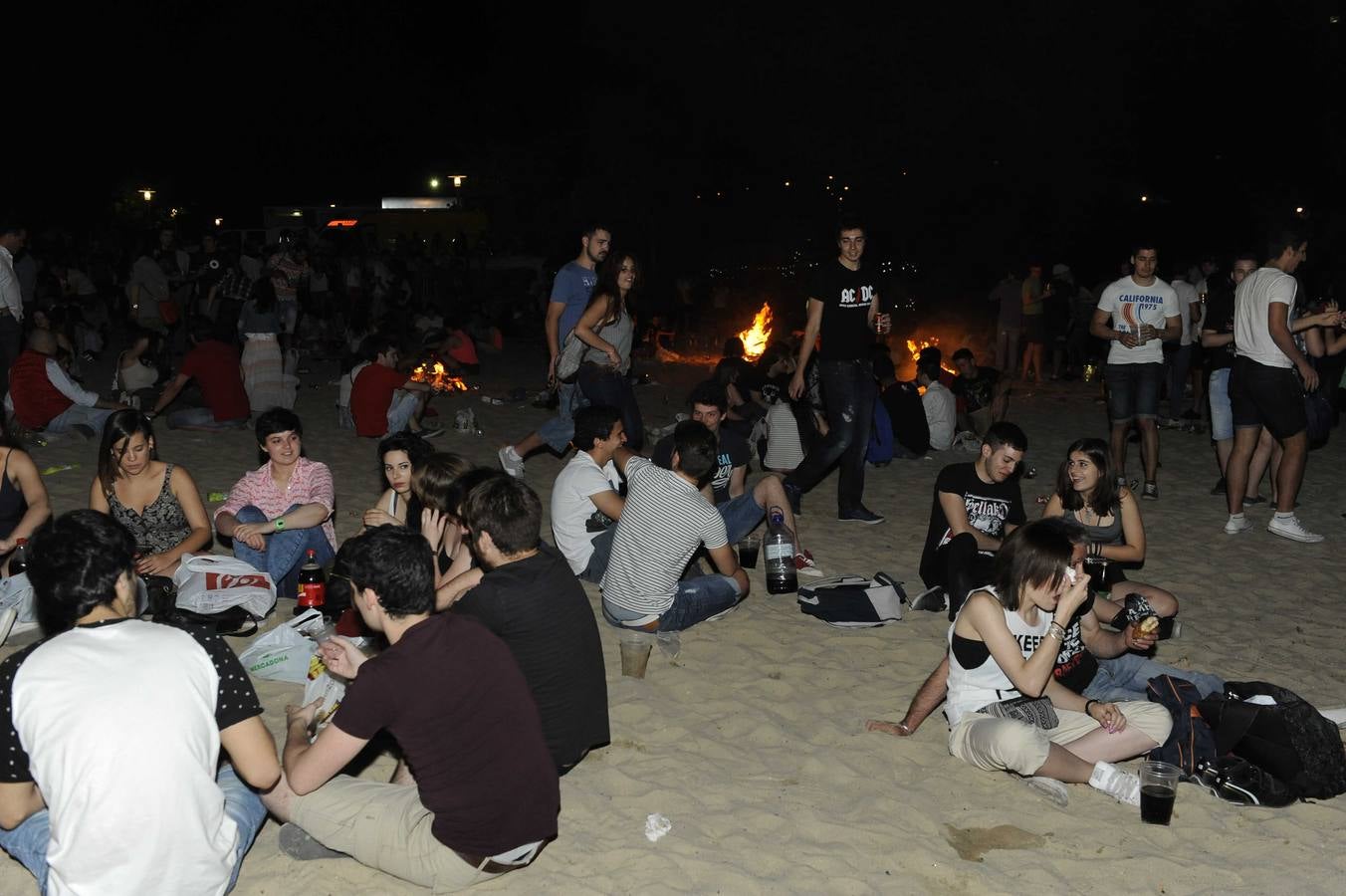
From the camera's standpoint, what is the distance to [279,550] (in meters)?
6.39

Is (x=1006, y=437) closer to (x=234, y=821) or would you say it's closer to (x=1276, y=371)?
(x=1276, y=371)

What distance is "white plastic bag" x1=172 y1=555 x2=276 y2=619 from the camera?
5.72 m

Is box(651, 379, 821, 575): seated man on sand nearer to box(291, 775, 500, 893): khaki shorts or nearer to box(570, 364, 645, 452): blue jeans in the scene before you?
box(570, 364, 645, 452): blue jeans

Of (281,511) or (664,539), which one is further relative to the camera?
(281,511)

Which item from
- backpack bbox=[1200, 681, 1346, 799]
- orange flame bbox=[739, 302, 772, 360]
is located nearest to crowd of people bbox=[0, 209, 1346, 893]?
backpack bbox=[1200, 681, 1346, 799]

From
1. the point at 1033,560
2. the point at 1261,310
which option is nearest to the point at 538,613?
the point at 1033,560

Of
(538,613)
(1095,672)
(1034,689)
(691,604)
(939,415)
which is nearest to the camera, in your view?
(538,613)

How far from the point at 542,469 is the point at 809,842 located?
6.32m

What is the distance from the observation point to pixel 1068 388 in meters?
16.0

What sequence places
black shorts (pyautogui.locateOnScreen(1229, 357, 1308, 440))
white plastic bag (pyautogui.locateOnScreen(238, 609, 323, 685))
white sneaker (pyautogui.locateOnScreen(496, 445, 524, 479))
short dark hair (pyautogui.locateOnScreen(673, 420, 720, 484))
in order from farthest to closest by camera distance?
white sneaker (pyautogui.locateOnScreen(496, 445, 524, 479)) < black shorts (pyautogui.locateOnScreen(1229, 357, 1308, 440)) < short dark hair (pyautogui.locateOnScreen(673, 420, 720, 484)) < white plastic bag (pyautogui.locateOnScreen(238, 609, 323, 685))

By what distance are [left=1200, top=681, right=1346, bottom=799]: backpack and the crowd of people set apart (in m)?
0.28

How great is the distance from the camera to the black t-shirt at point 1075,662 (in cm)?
495

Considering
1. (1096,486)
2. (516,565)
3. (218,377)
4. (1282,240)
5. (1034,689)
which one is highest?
(1282,240)

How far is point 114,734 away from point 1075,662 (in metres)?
3.77
